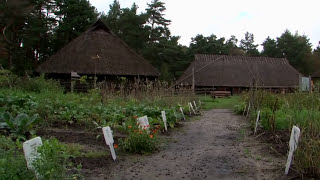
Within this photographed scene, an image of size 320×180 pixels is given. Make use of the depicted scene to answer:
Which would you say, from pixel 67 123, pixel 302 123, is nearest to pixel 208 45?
pixel 67 123

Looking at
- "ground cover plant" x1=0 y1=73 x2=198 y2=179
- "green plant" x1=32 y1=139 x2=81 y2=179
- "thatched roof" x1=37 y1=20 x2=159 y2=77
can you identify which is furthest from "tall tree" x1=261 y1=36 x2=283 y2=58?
"green plant" x1=32 y1=139 x2=81 y2=179

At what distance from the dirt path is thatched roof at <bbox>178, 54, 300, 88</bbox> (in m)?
26.0

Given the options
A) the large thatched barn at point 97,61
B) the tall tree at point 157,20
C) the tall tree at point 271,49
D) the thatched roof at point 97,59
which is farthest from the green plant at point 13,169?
the tall tree at point 271,49

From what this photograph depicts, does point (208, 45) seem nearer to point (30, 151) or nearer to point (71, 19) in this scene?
point (71, 19)

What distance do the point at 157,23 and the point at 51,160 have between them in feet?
140

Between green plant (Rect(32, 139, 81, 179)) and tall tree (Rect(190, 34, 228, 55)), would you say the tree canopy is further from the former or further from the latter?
green plant (Rect(32, 139, 81, 179))

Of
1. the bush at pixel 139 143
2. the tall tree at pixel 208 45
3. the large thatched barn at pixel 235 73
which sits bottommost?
the bush at pixel 139 143

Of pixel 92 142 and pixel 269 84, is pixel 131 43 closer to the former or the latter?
pixel 269 84

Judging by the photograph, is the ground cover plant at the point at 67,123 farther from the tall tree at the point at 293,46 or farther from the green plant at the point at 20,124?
the tall tree at the point at 293,46

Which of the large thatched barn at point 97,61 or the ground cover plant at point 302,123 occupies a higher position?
the large thatched barn at point 97,61

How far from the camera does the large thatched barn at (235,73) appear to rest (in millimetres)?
32375

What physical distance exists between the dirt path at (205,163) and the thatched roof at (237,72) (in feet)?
85.2

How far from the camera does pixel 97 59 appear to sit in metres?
22.7

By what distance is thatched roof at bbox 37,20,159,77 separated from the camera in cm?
2192
